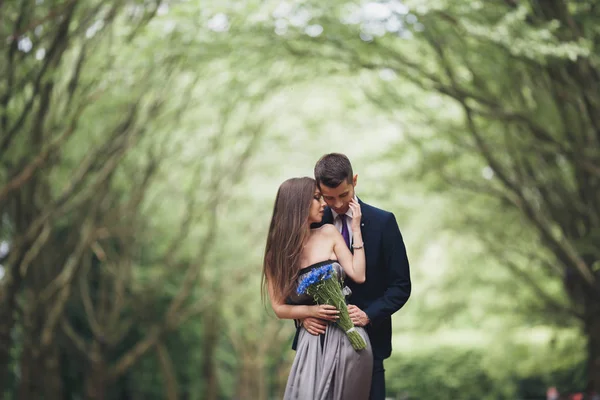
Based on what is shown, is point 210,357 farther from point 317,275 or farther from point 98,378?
point 317,275

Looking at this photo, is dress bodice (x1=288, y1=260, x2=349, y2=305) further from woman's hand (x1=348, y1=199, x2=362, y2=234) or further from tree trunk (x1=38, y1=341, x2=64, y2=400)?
tree trunk (x1=38, y1=341, x2=64, y2=400)

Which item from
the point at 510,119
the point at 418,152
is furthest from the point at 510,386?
the point at 510,119

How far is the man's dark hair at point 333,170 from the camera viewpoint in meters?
4.85

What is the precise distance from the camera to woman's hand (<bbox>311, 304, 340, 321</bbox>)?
4.88m

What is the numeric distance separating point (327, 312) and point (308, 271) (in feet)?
0.78

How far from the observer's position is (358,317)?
4.93 metres

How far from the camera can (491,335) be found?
1814 cm

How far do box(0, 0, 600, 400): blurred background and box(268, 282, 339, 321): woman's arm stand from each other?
94 millimetres

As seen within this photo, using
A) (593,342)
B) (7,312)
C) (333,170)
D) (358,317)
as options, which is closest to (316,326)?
(358,317)

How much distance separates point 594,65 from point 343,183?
20.2ft

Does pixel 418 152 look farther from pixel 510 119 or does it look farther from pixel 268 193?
pixel 268 193

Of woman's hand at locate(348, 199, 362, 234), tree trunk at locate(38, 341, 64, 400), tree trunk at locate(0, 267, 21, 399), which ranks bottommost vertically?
tree trunk at locate(38, 341, 64, 400)

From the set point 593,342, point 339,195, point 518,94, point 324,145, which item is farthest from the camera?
point 324,145

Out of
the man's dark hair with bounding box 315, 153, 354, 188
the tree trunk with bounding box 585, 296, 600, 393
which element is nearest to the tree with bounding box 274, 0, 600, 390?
the tree trunk with bounding box 585, 296, 600, 393
